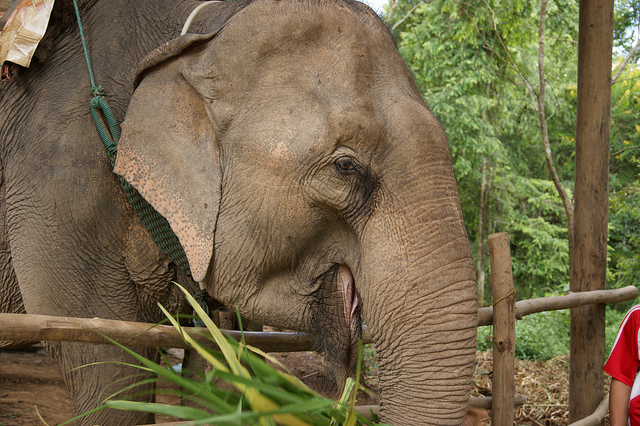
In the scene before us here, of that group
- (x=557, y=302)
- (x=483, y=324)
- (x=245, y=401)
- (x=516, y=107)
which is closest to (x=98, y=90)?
(x=245, y=401)

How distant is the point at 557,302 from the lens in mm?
3367

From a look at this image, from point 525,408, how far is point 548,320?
4262 mm

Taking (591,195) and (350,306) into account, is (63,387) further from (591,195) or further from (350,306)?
(591,195)

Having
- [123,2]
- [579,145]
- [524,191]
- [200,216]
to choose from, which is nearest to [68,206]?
[200,216]

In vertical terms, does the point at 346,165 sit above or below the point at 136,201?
above

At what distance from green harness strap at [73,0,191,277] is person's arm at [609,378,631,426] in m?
1.94

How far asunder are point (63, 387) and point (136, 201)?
334cm

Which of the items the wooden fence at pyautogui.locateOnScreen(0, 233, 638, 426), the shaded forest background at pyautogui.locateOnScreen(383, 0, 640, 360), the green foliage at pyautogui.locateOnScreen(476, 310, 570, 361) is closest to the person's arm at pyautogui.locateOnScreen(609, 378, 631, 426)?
the wooden fence at pyautogui.locateOnScreen(0, 233, 638, 426)

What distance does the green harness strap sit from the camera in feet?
6.58

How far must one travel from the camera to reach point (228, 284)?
1.95 meters

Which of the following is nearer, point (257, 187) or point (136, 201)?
point (257, 187)

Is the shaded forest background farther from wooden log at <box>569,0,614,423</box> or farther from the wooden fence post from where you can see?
the wooden fence post

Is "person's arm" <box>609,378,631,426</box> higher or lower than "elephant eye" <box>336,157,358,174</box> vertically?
lower

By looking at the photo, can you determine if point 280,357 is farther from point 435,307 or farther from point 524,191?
point 524,191
